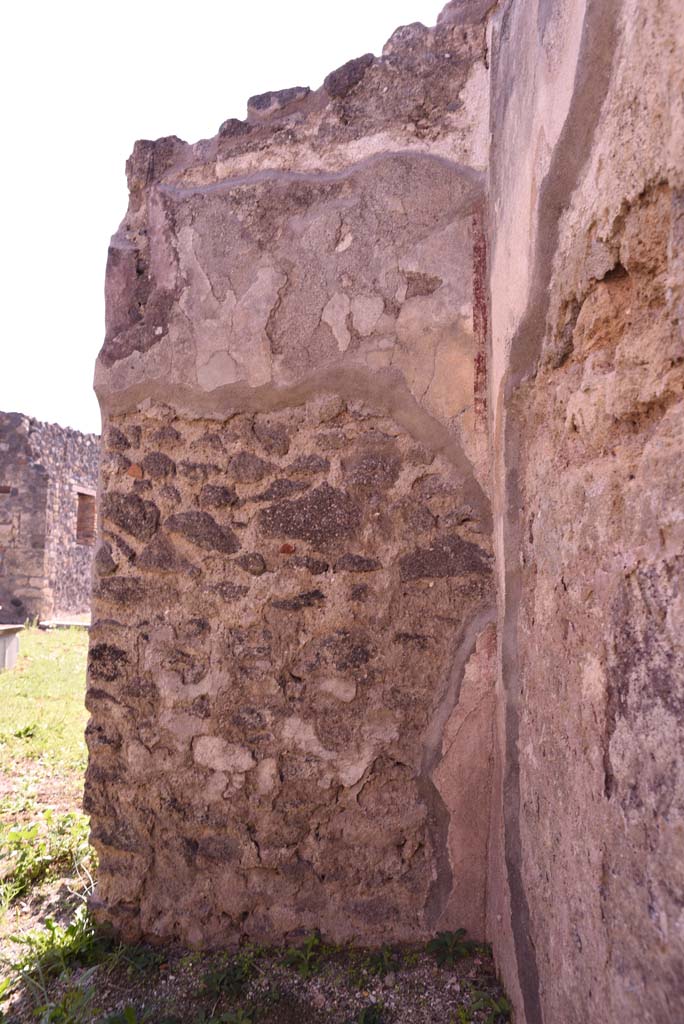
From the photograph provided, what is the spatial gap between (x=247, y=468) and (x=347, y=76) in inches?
53.7

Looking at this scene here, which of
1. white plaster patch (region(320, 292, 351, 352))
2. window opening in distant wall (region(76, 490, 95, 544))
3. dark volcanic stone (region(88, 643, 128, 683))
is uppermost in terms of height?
window opening in distant wall (region(76, 490, 95, 544))

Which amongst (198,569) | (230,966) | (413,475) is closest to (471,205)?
(413,475)

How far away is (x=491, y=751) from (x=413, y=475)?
2.85 feet

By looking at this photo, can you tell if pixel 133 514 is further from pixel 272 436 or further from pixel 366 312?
pixel 366 312

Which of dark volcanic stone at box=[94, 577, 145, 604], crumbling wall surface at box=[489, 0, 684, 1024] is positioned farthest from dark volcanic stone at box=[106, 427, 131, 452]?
crumbling wall surface at box=[489, 0, 684, 1024]

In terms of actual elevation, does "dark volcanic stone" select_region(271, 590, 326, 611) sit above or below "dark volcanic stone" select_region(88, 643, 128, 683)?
above

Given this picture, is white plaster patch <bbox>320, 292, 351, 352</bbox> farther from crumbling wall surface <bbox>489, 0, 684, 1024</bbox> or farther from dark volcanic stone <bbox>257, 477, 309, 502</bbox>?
crumbling wall surface <bbox>489, 0, 684, 1024</bbox>

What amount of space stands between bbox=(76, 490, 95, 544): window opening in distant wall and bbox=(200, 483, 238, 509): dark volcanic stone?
10.5 metres

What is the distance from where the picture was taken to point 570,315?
55.5 inches

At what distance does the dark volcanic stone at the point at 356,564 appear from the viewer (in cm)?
227

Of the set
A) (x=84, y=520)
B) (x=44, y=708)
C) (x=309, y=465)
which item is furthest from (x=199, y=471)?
(x=84, y=520)

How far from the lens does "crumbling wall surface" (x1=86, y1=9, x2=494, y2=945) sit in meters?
2.22

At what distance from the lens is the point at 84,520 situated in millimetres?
12336

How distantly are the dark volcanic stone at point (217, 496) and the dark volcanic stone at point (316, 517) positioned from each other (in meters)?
0.12
